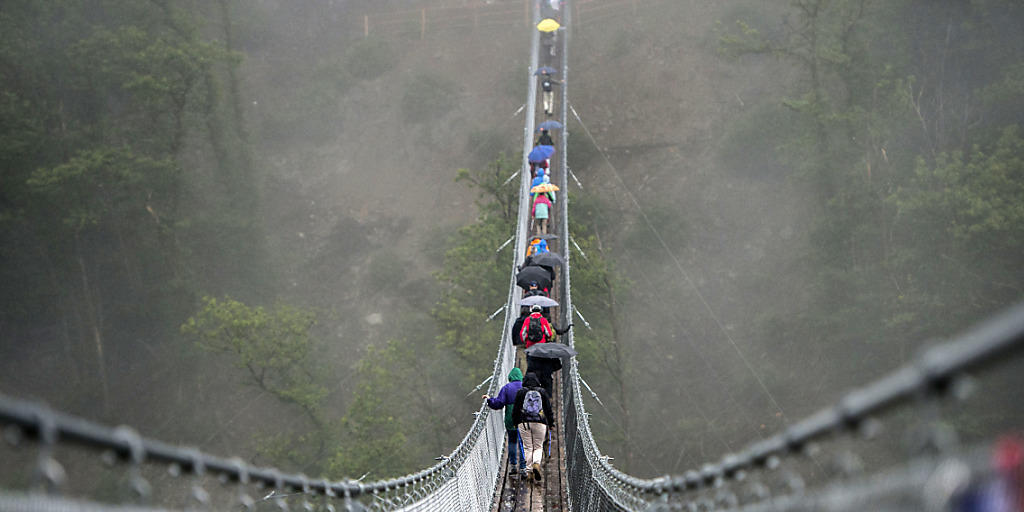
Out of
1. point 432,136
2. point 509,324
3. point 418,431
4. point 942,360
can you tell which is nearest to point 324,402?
Result: point 418,431

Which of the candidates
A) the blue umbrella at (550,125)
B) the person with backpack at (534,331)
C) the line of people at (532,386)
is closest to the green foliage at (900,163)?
the blue umbrella at (550,125)

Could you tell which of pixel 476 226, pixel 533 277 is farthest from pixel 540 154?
pixel 476 226

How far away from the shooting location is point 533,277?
29.5 feet

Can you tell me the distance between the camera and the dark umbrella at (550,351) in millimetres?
6743

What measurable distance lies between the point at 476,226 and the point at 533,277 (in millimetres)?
9976

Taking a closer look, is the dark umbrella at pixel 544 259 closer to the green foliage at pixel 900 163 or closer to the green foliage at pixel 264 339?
the green foliage at pixel 264 339

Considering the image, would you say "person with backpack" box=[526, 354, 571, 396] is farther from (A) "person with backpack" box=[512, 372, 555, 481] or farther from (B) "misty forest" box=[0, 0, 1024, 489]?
(B) "misty forest" box=[0, 0, 1024, 489]

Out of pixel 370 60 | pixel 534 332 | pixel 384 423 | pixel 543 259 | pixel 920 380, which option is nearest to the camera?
pixel 920 380

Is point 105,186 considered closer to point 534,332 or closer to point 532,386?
point 534,332

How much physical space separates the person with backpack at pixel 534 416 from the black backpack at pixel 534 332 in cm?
129

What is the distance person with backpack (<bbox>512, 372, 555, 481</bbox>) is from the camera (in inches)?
215

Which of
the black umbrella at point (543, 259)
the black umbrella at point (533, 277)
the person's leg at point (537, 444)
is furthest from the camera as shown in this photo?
the black umbrella at point (543, 259)

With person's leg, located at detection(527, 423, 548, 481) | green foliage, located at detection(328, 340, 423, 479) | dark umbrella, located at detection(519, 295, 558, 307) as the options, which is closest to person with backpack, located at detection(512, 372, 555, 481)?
person's leg, located at detection(527, 423, 548, 481)

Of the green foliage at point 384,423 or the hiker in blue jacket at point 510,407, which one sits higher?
the green foliage at point 384,423
